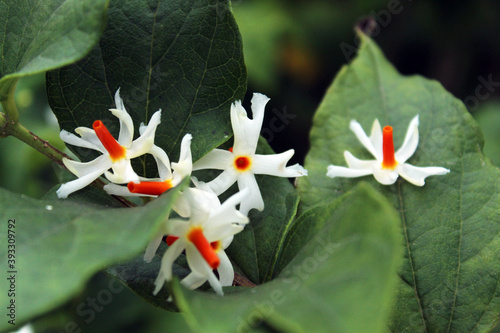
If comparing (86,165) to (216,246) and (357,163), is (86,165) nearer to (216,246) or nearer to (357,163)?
(216,246)

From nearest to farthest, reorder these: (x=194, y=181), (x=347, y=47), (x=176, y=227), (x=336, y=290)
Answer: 1. (x=336, y=290)
2. (x=176, y=227)
3. (x=194, y=181)
4. (x=347, y=47)

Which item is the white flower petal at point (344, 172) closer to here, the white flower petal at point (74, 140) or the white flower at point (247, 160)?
the white flower at point (247, 160)

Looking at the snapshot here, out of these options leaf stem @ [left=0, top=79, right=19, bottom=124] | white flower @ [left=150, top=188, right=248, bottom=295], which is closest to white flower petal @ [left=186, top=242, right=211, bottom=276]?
white flower @ [left=150, top=188, right=248, bottom=295]

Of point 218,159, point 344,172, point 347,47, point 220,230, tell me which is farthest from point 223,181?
point 347,47

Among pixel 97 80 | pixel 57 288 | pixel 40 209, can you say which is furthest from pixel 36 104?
pixel 57 288

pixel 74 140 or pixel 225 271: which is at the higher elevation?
pixel 74 140

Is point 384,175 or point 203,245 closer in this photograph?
point 203,245

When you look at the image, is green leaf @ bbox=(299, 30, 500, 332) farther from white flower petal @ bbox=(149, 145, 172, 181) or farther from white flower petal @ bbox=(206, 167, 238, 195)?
white flower petal @ bbox=(149, 145, 172, 181)

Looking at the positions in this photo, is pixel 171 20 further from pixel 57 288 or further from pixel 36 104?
pixel 36 104
